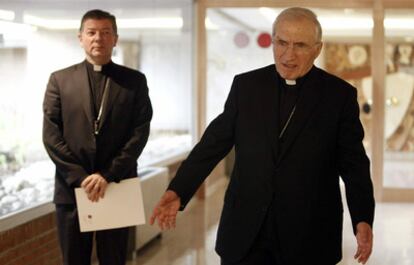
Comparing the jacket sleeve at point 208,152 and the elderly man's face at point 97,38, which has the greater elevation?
the elderly man's face at point 97,38

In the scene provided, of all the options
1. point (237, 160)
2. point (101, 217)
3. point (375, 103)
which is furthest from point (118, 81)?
point (375, 103)

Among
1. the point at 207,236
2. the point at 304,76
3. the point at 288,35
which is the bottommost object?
the point at 207,236

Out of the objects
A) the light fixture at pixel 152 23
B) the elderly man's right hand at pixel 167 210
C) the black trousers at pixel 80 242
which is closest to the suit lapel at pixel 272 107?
the elderly man's right hand at pixel 167 210

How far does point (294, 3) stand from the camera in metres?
7.54

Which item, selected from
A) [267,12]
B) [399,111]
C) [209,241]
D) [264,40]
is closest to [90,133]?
[209,241]

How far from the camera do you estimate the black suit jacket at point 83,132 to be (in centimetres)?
307

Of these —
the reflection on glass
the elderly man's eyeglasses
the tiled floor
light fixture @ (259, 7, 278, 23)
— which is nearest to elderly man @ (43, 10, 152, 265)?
the reflection on glass

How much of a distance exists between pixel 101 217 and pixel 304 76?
1.33m

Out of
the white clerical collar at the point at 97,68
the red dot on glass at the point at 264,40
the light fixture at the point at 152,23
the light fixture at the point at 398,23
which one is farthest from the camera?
the red dot on glass at the point at 264,40

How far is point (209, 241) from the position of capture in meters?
5.65

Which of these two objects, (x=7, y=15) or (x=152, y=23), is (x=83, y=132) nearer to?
(x=7, y=15)

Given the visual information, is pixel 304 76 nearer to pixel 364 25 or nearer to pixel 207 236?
pixel 207 236

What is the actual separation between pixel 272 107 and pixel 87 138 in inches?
44.4

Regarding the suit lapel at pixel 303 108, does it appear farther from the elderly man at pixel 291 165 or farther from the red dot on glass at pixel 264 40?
the red dot on glass at pixel 264 40
